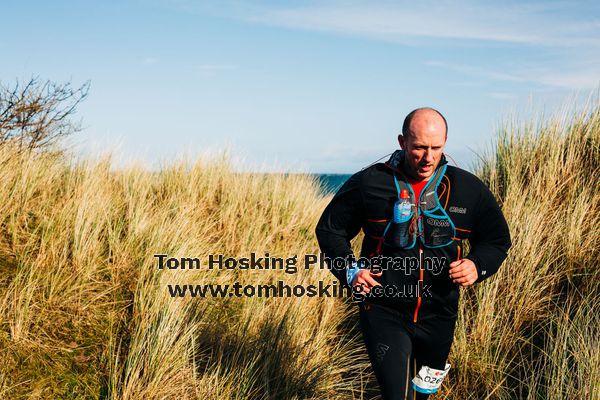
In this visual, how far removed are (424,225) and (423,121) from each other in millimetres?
590

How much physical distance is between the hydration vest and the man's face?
11cm

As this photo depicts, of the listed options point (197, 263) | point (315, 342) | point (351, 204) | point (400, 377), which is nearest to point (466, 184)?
point (351, 204)

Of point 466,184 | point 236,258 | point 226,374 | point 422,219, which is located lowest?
point 226,374

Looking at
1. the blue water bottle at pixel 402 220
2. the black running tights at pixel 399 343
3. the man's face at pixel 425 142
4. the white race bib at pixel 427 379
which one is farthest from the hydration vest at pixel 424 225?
the white race bib at pixel 427 379

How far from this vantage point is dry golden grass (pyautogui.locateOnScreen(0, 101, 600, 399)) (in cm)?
420

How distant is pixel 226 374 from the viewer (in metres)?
4.44

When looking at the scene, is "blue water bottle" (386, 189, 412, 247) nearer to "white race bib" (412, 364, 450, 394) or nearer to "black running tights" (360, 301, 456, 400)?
"black running tights" (360, 301, 456, 400)

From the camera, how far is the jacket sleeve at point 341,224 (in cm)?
331

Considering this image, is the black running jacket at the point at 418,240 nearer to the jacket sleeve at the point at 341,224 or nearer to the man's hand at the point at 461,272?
the jacket sleeve at the point at 341,224

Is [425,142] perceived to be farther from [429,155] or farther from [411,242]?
[411,242]

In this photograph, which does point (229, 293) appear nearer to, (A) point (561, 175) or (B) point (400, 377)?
(B) point (400, 377)

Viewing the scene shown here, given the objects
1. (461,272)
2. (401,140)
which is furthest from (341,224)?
(461,272)

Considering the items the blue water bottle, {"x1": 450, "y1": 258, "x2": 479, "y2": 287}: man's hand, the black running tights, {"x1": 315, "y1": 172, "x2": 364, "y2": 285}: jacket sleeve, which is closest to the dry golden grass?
the black running tights

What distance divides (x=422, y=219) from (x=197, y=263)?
3.41 meters
